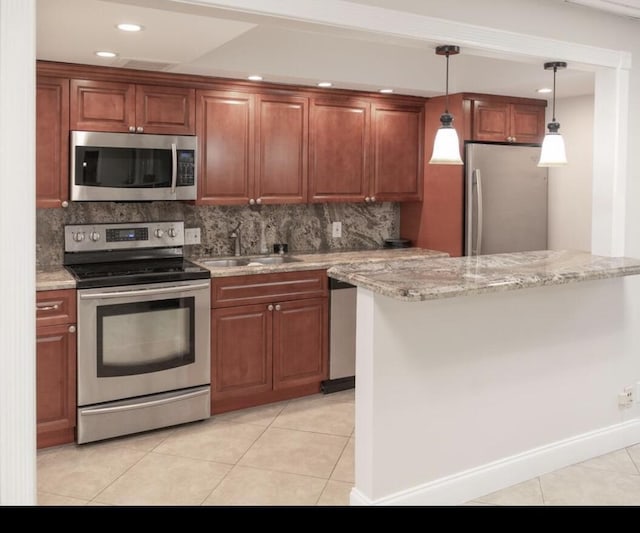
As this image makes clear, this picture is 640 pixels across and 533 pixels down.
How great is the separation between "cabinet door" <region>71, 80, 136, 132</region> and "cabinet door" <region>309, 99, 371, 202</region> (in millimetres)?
1300

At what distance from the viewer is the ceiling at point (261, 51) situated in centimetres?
263

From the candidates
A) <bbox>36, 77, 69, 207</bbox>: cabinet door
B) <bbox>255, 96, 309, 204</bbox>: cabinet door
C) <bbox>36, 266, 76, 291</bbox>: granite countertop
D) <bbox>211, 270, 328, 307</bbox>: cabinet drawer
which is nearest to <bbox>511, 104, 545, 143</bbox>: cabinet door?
<bbox>255, 96, 309, 204</bbox>: cabinet door

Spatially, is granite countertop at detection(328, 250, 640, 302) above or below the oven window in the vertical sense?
above

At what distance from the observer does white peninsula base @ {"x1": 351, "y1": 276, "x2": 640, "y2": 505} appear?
2.67m

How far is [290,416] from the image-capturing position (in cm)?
406

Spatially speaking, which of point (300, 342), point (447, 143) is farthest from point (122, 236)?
point (447, 143)

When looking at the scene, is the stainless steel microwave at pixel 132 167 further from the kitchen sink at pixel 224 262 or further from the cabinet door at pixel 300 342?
the cabinet door at pixel 300 342

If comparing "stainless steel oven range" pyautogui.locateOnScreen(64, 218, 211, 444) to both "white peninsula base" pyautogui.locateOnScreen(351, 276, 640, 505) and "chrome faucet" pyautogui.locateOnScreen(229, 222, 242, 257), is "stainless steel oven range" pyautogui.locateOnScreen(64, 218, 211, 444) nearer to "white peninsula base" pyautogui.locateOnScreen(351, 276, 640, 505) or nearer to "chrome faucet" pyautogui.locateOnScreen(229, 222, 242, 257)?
"chrome faucet" pyautogui.locateOnScreen(229, 222, 242, 257)

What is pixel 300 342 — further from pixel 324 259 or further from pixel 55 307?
pixel 55 307

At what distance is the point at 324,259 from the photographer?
451 centimetres

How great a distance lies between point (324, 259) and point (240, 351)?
0.91m
